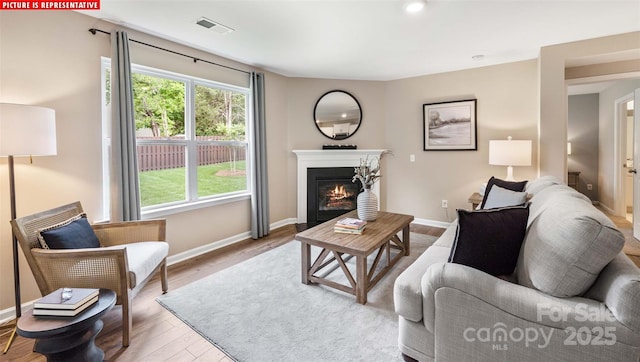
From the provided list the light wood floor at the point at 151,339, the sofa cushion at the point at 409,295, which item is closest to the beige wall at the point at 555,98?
the sofa cushion at the point at 409,295

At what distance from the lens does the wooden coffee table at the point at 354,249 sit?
227 cm

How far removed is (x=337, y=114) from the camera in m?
4.78

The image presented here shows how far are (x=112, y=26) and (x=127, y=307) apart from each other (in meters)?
2.49

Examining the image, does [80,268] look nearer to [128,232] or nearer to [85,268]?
[85,268]

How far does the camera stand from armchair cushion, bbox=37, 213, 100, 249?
6.15 feet

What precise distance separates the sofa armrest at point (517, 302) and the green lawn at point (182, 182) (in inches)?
114

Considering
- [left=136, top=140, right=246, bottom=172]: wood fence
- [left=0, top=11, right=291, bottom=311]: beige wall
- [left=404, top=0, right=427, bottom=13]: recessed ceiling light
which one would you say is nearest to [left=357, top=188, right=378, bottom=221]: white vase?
[left=404, top=0, right=427, bottom=13]: recessed ceiling light

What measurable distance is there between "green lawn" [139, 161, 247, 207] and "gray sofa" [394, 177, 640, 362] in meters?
2.78

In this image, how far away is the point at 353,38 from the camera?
3.10m

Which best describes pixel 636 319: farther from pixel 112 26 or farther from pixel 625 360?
pixel 112 26

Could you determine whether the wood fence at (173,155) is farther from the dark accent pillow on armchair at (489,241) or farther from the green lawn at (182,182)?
the dark accent pillow on armchair at (489,241)

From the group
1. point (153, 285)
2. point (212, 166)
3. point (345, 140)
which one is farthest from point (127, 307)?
point (345, 140)

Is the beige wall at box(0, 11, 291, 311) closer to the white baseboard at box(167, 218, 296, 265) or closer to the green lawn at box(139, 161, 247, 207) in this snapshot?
the green lawn at box(139, 161, 247, 207)

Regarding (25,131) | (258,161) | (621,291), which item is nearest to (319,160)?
(258,161)
